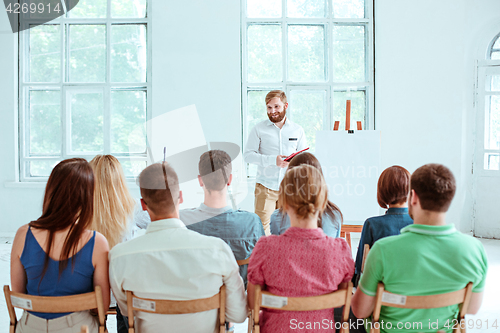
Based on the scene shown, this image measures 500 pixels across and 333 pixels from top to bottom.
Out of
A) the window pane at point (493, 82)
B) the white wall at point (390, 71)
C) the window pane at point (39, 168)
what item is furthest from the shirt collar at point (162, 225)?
the window pane at point (493, 82)

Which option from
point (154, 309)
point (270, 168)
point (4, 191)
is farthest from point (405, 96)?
point (4, 191)

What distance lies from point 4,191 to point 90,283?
404 cm

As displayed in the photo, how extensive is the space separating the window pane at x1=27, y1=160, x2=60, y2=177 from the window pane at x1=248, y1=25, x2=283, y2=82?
8.99 feet

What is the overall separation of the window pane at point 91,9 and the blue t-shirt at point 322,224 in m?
3.81

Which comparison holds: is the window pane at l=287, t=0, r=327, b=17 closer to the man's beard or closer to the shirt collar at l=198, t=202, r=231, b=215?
the man's beard

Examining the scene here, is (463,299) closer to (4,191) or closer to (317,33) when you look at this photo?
(317,33)

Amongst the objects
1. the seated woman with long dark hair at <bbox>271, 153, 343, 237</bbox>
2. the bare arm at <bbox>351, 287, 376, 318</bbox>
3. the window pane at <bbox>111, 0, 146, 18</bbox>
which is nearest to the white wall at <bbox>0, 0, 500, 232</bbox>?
the window pane at <bbox>111, 0, 146, 18</bbox>

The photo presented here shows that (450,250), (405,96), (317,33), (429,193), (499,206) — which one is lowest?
(499,206)

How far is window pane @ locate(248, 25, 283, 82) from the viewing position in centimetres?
439

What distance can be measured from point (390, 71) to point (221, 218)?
11.1 feet

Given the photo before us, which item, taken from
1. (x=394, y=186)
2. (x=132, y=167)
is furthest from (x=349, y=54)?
(x=394, y=186)

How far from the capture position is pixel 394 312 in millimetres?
1229

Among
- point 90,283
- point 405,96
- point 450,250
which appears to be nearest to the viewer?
point 450,250

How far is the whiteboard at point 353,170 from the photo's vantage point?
3213 millimetres
